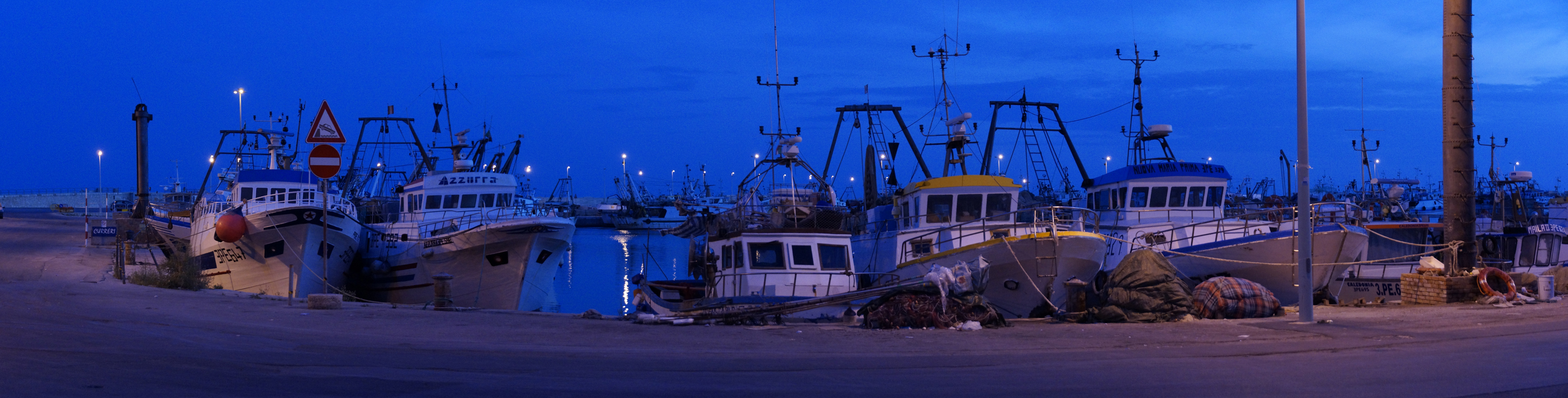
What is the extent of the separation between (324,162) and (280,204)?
1609cm

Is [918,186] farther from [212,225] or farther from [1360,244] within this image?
[212,225]

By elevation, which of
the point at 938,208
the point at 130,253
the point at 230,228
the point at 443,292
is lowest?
the point at 443,292

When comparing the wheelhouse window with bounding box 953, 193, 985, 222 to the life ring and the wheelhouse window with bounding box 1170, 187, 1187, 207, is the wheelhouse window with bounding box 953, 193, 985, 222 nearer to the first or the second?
the wheelhouse window with bounding box 1170, 187, 1187, 207

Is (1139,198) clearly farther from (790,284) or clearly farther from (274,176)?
(274,176)

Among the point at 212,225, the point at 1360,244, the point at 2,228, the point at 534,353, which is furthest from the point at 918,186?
the point at 2,228

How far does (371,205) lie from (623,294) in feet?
31.5

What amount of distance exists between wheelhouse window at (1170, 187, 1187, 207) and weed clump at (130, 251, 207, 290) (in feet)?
63.5

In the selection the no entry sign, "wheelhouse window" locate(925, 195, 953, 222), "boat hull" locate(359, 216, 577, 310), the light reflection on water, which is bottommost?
the light reflection on water

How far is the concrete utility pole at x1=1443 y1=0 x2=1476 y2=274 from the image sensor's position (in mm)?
16750

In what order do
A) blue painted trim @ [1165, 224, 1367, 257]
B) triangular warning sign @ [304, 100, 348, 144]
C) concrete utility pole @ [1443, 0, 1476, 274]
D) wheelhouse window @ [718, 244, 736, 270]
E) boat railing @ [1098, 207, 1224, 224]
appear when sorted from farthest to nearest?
boat railing @ [1098, 207, 1224, 224] < wheelhouse window @ [718, 244, 736, 270] < blue painted trim @ [1165, 224, 1367, 257] < concrete utility pole @ [1443, 0, 1476, 274] < triangular warning sign @ [304, 100, 348, 144]

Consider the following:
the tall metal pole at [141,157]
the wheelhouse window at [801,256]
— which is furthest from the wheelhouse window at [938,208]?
the tall metal pole at [141,157]

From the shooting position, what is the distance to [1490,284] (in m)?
15.1

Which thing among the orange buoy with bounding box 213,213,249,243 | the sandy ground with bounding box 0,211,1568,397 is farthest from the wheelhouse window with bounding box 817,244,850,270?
the orange buoy with bounding box 213,213,249,243

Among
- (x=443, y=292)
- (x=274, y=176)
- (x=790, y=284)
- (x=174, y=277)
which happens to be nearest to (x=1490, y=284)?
(x=790, y=284)
